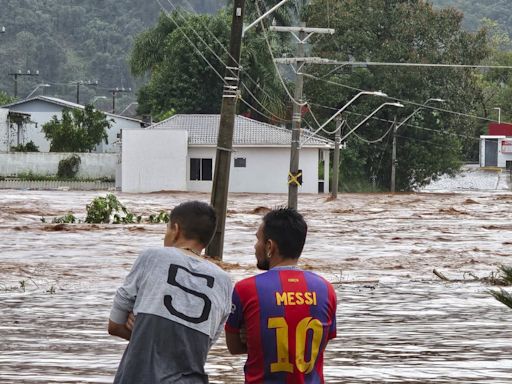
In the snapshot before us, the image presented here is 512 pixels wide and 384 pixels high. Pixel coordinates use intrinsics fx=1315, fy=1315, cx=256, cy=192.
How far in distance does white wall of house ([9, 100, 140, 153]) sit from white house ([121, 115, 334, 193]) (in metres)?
19.3

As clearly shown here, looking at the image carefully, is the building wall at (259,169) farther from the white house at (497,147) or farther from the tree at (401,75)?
the white house at (497,147)

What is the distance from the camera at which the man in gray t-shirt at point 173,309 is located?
5.97 metres

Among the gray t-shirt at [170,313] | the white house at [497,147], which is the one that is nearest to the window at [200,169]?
the white house at [497,147]

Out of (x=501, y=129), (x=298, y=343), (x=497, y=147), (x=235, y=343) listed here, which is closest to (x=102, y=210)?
(x=235, y=343)

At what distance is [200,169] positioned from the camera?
255 ft

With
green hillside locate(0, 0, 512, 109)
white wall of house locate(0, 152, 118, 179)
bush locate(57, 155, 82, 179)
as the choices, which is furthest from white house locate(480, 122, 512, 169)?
green hillside locate(0, 0, 512, 109)

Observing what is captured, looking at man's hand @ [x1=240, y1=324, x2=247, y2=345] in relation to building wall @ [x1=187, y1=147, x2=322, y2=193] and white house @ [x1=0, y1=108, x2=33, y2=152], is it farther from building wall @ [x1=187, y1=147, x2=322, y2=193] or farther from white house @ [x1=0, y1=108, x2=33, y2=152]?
white house @ [x1=0, y1=108, x2=33, y2=152]

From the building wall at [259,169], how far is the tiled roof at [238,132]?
0.53m

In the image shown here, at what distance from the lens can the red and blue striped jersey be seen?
20.3 feet

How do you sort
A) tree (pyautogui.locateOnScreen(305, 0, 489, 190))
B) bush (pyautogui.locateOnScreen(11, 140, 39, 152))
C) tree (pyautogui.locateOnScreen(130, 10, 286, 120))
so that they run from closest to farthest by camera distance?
1. bush (pyautogui.locateOnScreen(11, 140, 39, 152))
2. tree (pyautogui.locateOnScreen(305, 0, 489, 190))
3. tree (pyautogui.locateOnScreen(130, 10, 286, 120))

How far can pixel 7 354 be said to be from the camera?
13.6 meters

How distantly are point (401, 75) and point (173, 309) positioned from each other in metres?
83.3

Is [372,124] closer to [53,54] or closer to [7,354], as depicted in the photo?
[7,354]

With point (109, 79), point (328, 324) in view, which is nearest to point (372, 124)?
point (328, 324)
